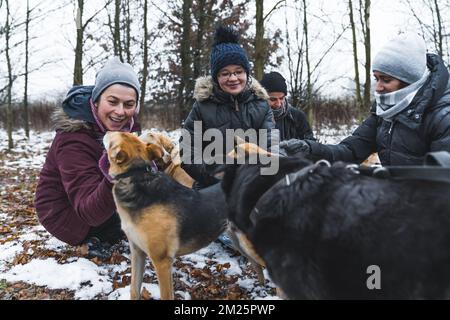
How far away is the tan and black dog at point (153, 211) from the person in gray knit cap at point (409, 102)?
3.51 ft

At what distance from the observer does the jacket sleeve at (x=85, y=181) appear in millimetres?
3390

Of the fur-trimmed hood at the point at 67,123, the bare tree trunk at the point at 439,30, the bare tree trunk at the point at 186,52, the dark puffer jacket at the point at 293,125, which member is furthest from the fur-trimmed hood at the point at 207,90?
the bare tree trunk at the point at 439,30

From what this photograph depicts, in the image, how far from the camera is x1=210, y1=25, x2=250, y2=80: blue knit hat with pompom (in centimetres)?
439

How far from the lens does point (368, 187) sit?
6.77 feet

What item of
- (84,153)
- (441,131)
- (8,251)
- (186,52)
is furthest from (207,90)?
(186,52)

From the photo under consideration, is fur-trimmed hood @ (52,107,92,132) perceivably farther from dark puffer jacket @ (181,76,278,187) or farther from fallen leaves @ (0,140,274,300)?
fallen leaves @ (0,140,274,300)

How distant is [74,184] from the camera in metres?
3.72

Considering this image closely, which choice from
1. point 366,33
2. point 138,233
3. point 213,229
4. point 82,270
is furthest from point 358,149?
point 366,33

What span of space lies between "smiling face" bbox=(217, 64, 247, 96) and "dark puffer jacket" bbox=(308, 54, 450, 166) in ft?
4.14

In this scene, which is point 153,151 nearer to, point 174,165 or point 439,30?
point 174,165

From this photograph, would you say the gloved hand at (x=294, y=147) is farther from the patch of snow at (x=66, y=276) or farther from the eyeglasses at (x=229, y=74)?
the patch of snow at (x=66, y=276)

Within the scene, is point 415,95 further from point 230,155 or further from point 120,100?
point 120,100

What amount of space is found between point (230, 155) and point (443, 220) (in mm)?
1450

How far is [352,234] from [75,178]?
2816 mm
